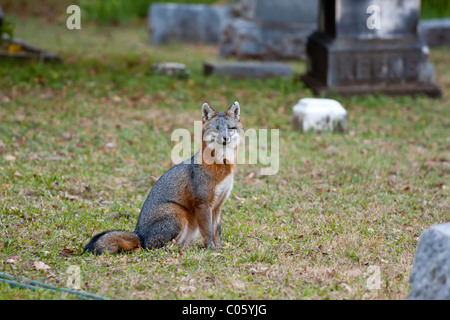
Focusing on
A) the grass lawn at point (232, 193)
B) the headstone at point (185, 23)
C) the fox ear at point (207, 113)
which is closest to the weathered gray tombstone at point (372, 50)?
the grass lawn at point (232, 193)

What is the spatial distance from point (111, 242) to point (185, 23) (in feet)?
48.2

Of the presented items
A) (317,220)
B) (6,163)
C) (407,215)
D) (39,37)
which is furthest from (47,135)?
(39,37)

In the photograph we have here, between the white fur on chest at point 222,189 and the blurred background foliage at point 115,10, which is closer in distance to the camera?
the white fur on chest at point 222,189

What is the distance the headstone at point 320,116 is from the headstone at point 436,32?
10.0 meters

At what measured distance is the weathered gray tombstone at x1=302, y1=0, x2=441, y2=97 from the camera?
12.5 meters

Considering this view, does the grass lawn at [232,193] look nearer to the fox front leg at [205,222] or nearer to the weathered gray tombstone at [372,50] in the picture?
the fox front leg at [205,222]

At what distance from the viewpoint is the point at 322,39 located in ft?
42.9

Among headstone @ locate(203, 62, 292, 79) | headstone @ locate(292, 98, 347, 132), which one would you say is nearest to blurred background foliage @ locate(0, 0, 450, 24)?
headstone @ locate(203, 62, 292, 79)

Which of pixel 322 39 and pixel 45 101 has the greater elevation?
→ pixel 322 39

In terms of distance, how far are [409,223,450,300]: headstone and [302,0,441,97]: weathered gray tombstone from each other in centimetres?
860

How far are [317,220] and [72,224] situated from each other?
96.2 inches

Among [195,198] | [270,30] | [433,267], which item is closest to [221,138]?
[195,198]

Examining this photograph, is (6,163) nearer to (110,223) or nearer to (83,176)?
(83,176)

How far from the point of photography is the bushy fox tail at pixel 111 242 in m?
5.27
